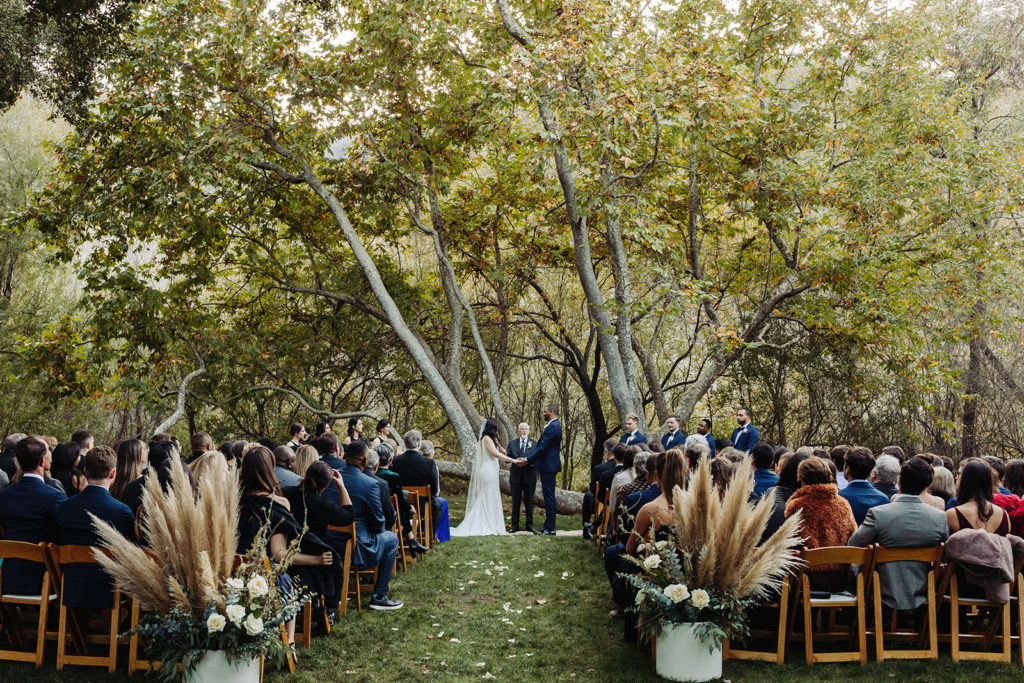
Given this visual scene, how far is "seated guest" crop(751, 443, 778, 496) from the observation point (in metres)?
6.91

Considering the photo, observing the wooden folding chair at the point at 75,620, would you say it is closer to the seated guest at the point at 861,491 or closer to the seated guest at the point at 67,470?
the seated guest at the point at 67,470

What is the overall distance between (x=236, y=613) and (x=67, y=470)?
10.2 ft

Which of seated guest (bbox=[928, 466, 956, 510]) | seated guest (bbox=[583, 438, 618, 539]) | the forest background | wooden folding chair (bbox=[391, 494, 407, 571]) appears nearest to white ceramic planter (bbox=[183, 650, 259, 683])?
wooden folding chair (bbox=[391, 494, 407, 571])

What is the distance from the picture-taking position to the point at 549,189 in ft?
42.7

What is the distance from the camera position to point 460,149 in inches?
589

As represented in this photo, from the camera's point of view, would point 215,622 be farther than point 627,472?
No

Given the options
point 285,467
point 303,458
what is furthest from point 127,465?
point 303,458

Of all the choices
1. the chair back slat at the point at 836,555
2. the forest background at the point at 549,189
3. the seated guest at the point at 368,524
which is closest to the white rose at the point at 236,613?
the seated guest at the point at 368,524

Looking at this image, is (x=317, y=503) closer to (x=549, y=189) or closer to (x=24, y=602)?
(x=24, y=602)

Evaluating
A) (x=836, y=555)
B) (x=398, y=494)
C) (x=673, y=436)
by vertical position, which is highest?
(x=673, y=436)

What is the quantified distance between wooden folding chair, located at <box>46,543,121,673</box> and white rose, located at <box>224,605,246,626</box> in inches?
42.2

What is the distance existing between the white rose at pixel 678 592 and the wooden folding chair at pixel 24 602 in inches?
151

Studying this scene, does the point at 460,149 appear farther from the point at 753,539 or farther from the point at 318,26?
the point at 753,539

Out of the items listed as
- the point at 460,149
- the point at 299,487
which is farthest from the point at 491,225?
the point at 299,487
